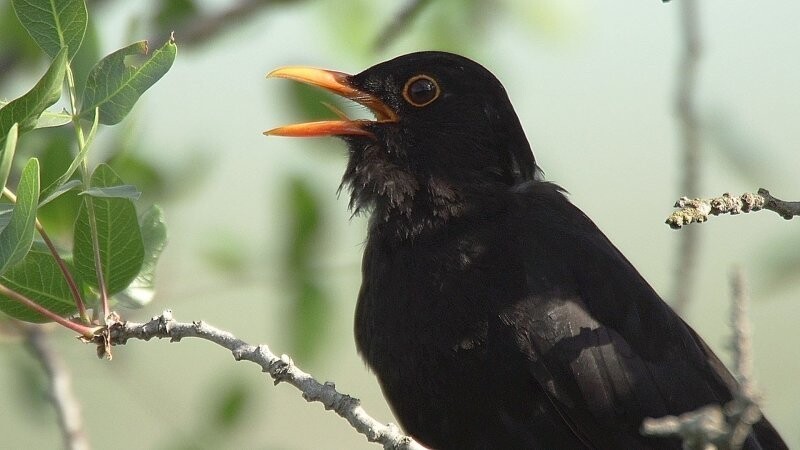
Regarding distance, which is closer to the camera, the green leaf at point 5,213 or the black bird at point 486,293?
the green leaf at point 5,213

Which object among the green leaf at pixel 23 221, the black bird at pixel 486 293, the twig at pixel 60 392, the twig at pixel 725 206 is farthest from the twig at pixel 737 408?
the twig at pixel 60 392

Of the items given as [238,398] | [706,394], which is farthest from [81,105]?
[706,394]

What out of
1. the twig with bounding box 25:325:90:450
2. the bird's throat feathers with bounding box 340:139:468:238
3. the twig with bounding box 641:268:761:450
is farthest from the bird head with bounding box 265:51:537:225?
the twig with bounding box 641:268:761:450

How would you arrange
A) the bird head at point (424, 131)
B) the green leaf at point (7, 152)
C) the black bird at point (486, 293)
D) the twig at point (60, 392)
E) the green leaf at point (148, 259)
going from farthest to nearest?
the bird head at point (424, 131) < the twig at point (60, 392) < the black bird at point (486, 293) < the green leaf at point (148, 259) < the green leaf at point (7, 152)

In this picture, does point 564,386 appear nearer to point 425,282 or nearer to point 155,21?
point 425,282

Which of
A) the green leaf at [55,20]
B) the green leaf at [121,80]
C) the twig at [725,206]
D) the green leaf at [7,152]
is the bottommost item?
the twig at [725,206]

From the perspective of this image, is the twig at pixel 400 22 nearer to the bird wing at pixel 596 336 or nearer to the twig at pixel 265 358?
the bird wing at pixel 596 336

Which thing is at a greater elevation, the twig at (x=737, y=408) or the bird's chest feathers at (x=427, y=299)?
the bird's chest feathers at (x=427, y=299)
